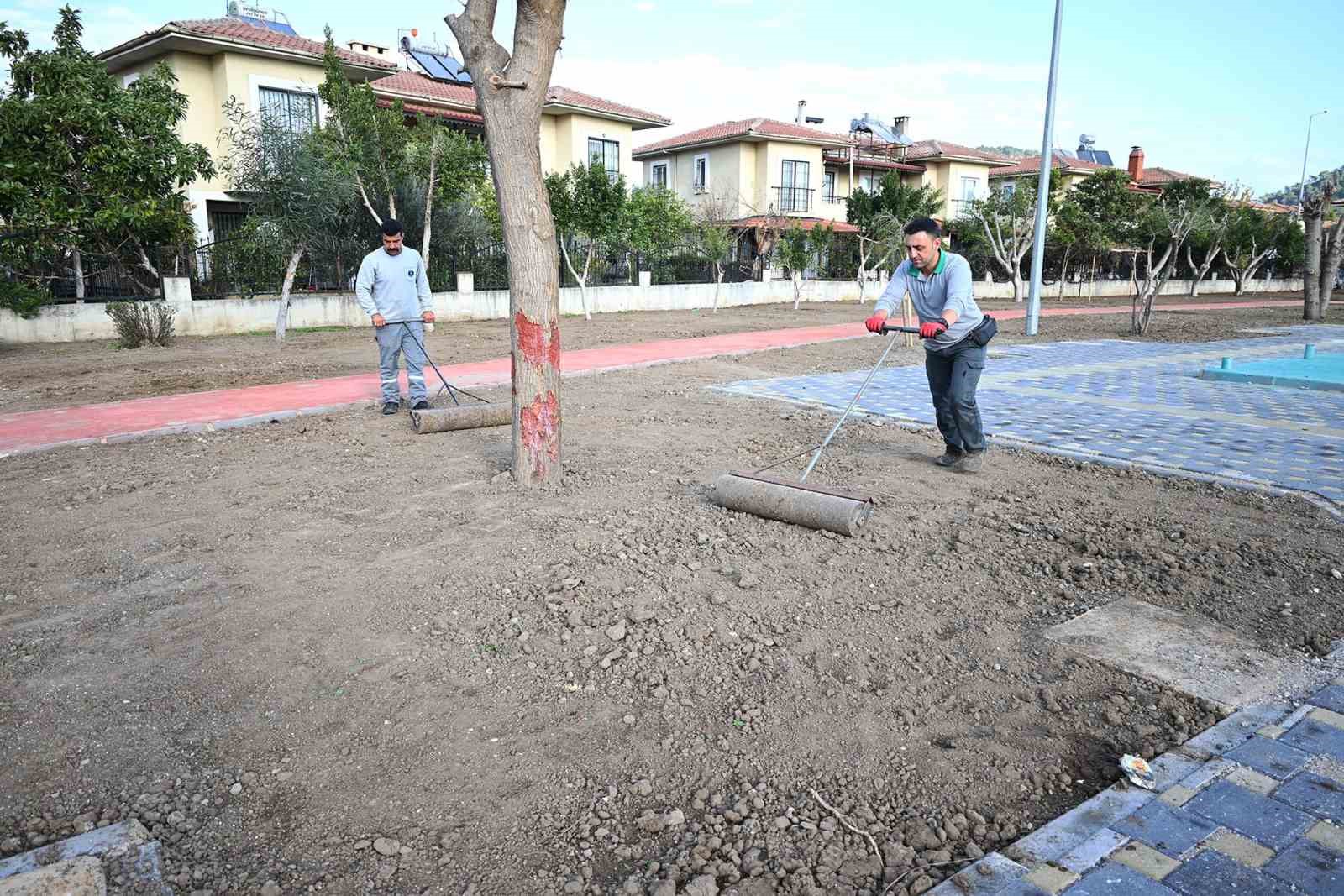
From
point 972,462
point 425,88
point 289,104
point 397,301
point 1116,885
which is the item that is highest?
point 425,88

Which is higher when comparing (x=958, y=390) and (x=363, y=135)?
(x=363, y=135)

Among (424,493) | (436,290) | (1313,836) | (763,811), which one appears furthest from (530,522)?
(436,290)

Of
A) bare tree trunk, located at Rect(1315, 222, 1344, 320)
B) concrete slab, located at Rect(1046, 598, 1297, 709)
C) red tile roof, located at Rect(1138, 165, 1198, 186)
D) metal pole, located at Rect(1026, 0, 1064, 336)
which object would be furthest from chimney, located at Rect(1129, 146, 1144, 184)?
concrete slab, located at Rect(1046, 598, 1297, 709)

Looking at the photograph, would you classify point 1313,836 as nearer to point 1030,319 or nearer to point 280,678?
point 280,678

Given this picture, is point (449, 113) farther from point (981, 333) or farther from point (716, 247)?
point (981, 333)

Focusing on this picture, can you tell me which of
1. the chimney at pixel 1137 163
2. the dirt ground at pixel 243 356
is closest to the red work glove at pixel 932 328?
the dirt ground at pixel 243 356

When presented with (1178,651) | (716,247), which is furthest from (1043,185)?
(1178,651)

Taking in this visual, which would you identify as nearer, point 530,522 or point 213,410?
point 530,522

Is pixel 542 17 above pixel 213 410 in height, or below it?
above

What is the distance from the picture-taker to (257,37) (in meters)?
21.5

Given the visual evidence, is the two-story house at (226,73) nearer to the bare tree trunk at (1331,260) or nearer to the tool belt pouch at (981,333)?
the tool belt pouch at (981,333)

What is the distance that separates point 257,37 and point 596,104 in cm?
1128

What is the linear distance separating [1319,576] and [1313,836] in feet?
7.94

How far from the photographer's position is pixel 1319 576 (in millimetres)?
4172
